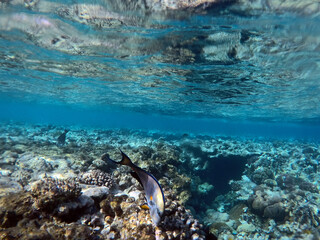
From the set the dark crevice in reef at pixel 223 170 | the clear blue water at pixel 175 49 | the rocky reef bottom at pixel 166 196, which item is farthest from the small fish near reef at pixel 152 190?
the dark crevice in reef at pixel 223 170

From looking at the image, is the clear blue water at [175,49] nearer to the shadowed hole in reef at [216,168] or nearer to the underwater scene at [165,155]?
the underwater scene at [165,155]

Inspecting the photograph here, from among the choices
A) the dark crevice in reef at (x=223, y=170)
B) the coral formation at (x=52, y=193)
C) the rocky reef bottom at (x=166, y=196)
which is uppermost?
the coral formation at (x=52, y=193)

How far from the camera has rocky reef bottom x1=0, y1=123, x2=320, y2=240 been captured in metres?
2.95

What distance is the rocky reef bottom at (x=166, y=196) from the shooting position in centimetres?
295

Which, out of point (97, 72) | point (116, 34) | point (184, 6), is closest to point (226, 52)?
point (184, 6)

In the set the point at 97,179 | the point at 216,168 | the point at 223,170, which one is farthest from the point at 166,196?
the point at 223,170

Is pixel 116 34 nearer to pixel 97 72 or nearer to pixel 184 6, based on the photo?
pixel 184 6

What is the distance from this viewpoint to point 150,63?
14016 mm

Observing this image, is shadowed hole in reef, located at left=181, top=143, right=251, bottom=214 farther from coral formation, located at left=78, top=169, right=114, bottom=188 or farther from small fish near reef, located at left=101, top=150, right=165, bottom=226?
small fish near reef, located at left=101, top=150, right=165, bottom=226

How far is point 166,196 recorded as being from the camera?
3902mm

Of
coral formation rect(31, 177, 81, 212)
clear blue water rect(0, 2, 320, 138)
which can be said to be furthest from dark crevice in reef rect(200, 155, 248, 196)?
coral formation rect(31, 177, 81, 212)

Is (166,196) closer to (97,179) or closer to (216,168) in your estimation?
(97,179)

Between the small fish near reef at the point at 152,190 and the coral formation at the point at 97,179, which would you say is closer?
the small fish near reef at the point at 152,190

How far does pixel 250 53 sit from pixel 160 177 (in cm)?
923
